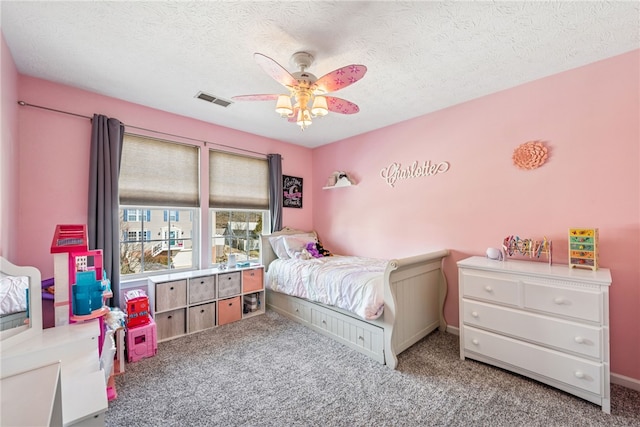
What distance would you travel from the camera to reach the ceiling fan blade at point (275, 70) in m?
1.53

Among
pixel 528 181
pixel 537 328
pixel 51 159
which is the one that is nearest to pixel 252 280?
pixel 51 159

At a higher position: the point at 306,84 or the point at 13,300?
the point at 306,84

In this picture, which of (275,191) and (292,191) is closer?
(275,191)

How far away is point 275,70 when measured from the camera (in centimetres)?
166

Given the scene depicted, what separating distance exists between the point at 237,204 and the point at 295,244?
0.98 meters

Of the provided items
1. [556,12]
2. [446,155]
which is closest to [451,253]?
[446,155]

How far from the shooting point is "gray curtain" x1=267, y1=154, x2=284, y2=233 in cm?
392

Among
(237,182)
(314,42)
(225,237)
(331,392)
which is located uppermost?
(314,42)

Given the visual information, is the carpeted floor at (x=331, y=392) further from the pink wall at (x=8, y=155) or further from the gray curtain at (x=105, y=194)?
the pink wall at (x=8, y=155)

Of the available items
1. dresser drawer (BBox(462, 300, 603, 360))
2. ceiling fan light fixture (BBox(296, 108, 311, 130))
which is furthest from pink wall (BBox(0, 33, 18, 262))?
dresser drawer (BBox(462, 300, 603, 360))

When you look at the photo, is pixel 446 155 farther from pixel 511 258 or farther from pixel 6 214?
pixel 6 214

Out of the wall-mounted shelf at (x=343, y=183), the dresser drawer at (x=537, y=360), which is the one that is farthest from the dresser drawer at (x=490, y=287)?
the wall-mounted shelf at (x=343, y=183)

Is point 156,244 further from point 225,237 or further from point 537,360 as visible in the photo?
point 537,360

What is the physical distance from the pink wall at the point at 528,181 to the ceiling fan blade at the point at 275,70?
6.35ft
